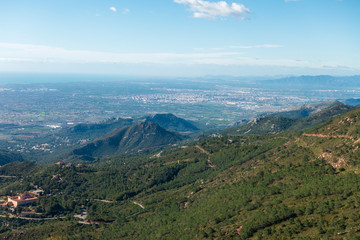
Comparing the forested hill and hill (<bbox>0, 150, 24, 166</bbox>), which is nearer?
the forested hill

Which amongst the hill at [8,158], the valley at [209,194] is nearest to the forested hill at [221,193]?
the valley at [209,194]

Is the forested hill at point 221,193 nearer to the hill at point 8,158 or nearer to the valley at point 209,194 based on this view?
the valley at point 209,194

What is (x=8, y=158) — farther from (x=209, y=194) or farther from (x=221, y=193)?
(x=221, y=193)

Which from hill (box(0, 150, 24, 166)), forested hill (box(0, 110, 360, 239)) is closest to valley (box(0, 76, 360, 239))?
forested hill (box(0, 110, 360, 239))

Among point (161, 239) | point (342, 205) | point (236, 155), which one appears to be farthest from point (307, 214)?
point (236, 155)

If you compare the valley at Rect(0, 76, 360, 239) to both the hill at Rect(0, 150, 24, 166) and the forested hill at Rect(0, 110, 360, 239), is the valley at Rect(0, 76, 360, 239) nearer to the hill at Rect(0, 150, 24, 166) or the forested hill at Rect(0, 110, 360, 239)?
the forested hill at Rect(0, 110, 360, 239)

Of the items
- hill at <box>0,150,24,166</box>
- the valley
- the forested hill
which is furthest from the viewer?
hill at <box>0,150,24,166</box>

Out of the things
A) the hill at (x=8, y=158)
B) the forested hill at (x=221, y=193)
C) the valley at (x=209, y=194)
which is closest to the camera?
the forested hill at (x=221, y=193)

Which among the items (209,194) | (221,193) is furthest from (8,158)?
(221,193)
